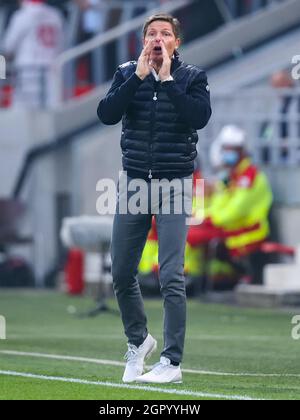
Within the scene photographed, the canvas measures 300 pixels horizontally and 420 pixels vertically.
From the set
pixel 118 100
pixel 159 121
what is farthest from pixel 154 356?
pixel 118 100

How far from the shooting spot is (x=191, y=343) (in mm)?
13430

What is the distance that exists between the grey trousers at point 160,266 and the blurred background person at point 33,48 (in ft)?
42.0

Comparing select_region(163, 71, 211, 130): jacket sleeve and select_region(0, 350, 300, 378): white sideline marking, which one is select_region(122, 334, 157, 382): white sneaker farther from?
select_region(163, 71, 211, 130): jacket sleeve

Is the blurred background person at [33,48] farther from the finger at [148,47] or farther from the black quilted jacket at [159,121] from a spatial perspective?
the finger at [148,47]

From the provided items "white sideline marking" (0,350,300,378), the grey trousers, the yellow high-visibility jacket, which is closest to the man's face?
the grey trousers

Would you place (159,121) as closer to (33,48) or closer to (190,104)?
(190,104)

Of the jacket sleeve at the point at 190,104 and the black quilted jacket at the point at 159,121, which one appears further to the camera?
the black quilted jacket at the point at 159,121

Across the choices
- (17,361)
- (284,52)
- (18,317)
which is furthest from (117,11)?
(17,361)

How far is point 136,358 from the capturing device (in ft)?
33.7

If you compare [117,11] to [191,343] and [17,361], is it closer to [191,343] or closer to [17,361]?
[191,343]

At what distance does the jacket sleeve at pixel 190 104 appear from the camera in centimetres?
1000

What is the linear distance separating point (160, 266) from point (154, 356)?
88.1 inches

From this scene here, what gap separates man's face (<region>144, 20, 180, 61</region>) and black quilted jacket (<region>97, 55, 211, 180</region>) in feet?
0.46

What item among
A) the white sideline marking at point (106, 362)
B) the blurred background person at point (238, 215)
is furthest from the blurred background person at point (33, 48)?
the white sideline marking at point (106, 362)
